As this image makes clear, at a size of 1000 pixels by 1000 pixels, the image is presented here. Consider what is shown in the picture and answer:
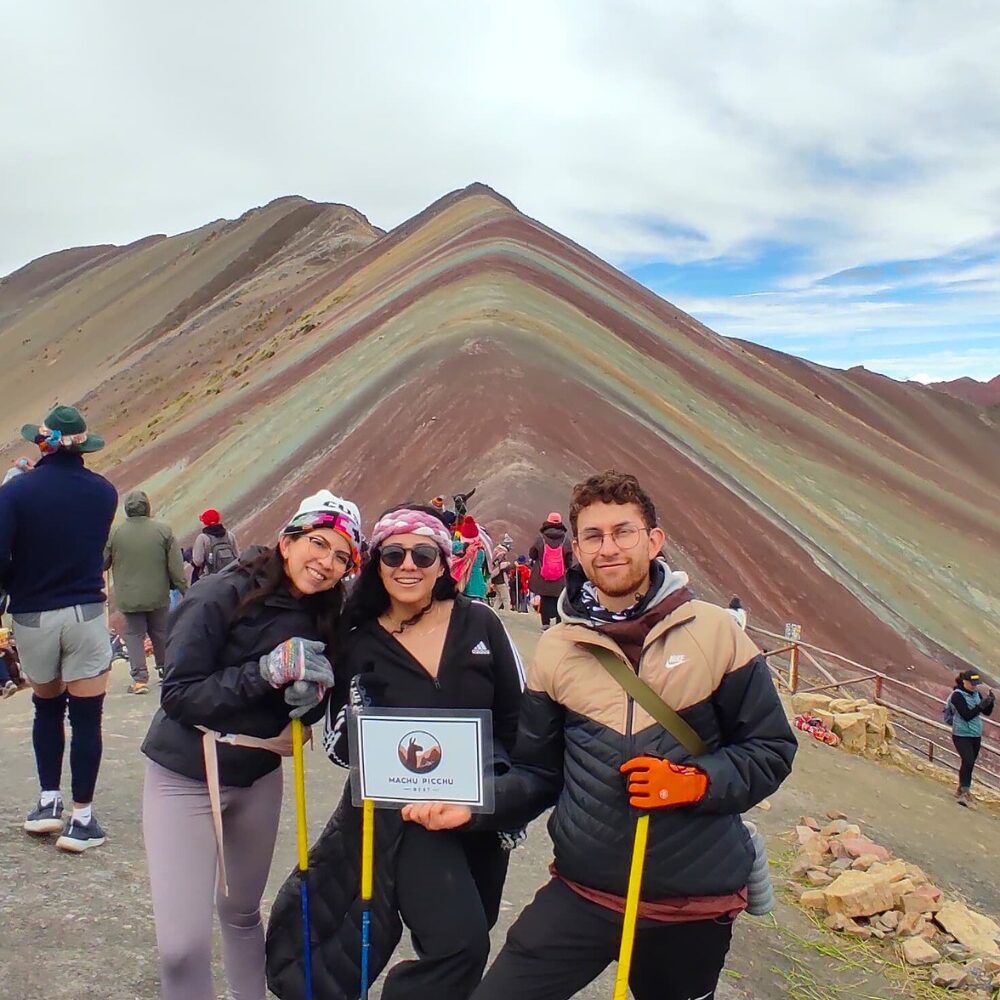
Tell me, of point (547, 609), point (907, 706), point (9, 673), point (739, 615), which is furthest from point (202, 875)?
point (907, 706)

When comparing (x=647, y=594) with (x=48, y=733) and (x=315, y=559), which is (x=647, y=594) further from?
(x=48, y=733)

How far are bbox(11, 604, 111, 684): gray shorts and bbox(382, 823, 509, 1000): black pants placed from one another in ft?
6.57

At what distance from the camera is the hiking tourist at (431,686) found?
2988 millimetres

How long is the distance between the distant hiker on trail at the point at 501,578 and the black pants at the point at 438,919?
11729mm

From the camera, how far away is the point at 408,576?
3184mm

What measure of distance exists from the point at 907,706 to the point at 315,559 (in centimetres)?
1573

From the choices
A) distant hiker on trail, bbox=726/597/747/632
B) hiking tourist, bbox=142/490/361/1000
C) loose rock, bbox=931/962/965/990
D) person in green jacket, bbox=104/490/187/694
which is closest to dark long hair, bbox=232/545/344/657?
hiking tourist, bbox=142/490/361/1000

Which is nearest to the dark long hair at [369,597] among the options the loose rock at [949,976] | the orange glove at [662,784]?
the orange glove at [662,784]

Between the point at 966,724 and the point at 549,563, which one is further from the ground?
the point at 549,563

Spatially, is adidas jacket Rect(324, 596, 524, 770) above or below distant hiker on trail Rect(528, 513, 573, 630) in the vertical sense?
above

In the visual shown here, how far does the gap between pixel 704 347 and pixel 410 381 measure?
84.0 ft

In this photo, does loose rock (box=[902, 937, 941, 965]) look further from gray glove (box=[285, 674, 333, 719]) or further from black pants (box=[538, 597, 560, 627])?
black pants (box=[538, 597, 560, 627])

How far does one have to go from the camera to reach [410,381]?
25609mm

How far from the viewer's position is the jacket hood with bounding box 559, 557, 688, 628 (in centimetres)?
280
